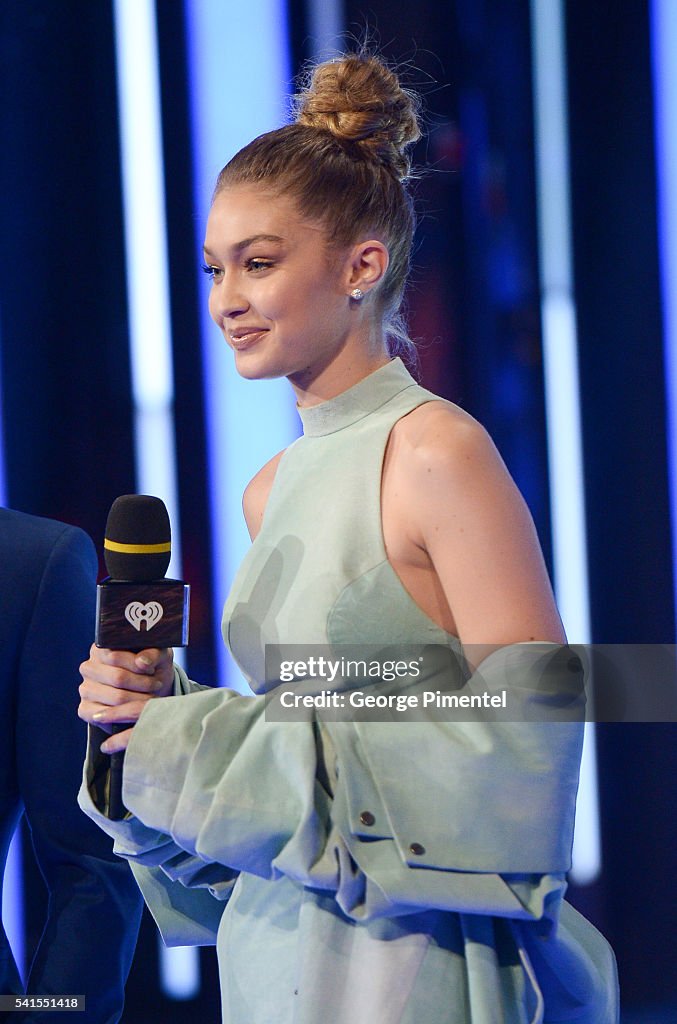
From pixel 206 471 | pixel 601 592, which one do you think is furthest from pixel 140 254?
pixel 601 592

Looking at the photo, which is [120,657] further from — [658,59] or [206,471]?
[658,59]

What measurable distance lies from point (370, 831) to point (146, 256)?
1.50 meters

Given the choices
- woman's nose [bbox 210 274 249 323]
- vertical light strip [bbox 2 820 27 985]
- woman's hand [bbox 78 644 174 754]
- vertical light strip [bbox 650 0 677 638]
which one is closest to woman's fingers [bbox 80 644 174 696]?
woman's hand [bbox 78 644 174 754]

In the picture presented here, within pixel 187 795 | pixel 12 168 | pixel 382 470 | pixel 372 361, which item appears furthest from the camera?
pixel 12 168

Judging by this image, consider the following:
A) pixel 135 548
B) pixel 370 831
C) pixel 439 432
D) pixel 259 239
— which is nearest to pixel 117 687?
pixel 135 548

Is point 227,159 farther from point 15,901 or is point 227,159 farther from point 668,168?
point 15,901

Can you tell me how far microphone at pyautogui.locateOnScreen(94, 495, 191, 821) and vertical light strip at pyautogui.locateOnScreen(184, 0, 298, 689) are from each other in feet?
3.83

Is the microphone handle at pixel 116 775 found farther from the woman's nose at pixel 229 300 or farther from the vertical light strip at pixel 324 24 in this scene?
the vertical light strip at pixel 324 24

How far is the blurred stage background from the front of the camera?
7.25 feet

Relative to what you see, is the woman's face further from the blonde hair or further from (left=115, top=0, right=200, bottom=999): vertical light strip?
(left=115, top=0, right=200, bottom=999): vertical light strip

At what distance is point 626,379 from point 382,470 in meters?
1.20

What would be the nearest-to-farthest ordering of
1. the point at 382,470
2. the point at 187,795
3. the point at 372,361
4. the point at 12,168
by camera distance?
1. the point at 187,795
2. the point at 382,470
3. the point at 372,361
4. the point at 12,168

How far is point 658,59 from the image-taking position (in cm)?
221

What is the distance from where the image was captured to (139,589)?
1.00 m
